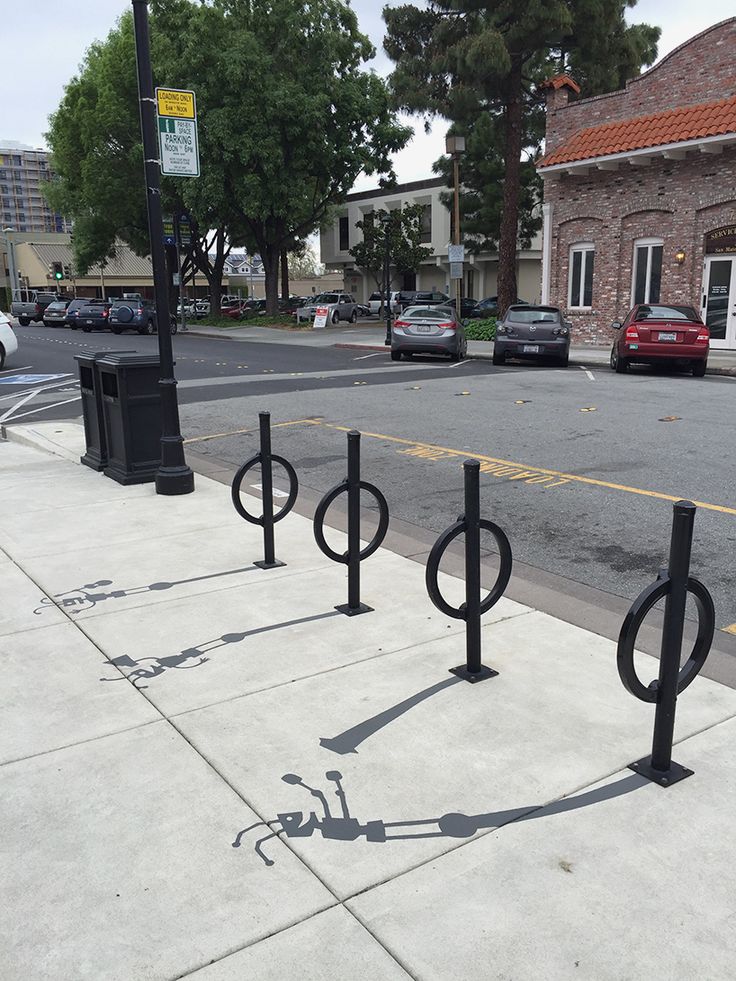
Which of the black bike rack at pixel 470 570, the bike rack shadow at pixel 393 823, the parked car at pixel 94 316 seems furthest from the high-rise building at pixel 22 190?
the bike rack shadow at pixel 393 823

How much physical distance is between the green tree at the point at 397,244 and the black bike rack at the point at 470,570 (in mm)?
47153

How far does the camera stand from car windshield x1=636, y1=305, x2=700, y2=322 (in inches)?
734

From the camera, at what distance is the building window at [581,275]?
87.1ft

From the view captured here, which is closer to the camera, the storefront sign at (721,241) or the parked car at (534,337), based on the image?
the parked car at (534,337)

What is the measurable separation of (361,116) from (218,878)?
41.6 m

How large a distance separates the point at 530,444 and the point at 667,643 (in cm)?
706

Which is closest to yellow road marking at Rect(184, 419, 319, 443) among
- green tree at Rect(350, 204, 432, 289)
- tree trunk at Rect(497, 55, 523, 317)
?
tree trunk at Rect(497, 55, 523, 317)

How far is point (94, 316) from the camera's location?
1673 inches

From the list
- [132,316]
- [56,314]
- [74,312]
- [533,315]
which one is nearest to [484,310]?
[132,316]

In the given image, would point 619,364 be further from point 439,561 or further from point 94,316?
point 94,316

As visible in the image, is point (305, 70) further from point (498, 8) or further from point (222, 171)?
point (498, 8)

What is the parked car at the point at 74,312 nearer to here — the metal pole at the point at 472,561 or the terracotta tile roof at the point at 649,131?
the terracotta tile roof at the point at 649,131

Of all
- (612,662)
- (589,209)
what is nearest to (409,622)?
(612,662)

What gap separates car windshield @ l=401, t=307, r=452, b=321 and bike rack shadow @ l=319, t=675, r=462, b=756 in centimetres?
1964
